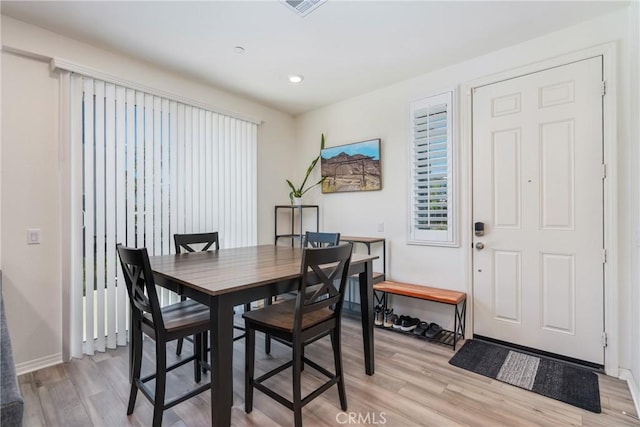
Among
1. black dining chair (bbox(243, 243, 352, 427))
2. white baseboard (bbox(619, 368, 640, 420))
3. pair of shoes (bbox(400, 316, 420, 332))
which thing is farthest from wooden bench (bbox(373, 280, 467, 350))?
black dining chair (bbox(243, 243, 352, 427))

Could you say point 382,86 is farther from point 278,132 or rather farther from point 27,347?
point 27,347

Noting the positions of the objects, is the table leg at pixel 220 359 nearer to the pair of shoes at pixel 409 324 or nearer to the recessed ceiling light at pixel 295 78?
the pair of shoes at pixel 409 324

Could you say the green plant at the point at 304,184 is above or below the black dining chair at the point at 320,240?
above

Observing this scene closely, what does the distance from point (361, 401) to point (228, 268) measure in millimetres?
1222

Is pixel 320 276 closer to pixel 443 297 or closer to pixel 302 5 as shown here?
pixel 443 297

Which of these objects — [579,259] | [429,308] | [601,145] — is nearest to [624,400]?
[579,259]

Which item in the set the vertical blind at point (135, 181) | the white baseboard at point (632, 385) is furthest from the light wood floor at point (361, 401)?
the vertical blind at point (135, 181)

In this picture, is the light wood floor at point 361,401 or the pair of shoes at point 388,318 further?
the pair of shoes at point 388,318

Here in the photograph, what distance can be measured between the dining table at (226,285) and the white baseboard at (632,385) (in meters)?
1.64

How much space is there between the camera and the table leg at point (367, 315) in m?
2.28

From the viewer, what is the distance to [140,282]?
5.98 ft

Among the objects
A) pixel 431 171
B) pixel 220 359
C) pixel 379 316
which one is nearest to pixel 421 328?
pixel 379 316

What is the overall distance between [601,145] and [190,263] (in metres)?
3.19

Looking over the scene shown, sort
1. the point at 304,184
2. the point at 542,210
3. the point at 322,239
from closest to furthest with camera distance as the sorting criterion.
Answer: the point at 542,210 → the point at 322,239 → the point at 304,184
